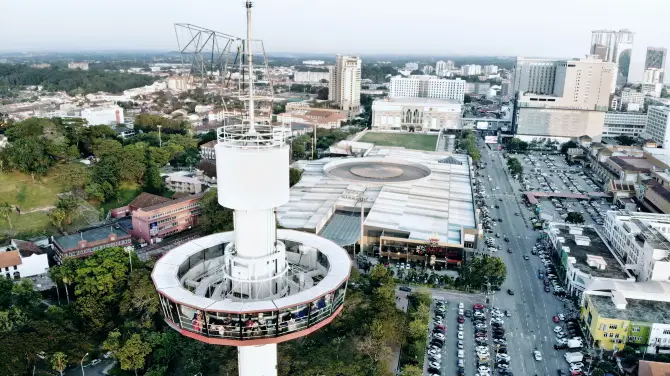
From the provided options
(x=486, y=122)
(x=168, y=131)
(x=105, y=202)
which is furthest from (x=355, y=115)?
(x=105, y=202)

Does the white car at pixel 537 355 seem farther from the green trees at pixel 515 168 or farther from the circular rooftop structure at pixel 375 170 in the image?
the green trees at pixel 515 168

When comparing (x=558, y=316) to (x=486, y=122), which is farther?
(x=486, y=122)

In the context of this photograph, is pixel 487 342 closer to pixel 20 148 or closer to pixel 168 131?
pixel 20 148

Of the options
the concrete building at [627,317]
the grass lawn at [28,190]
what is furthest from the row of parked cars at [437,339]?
the grass lawn at [28,190]

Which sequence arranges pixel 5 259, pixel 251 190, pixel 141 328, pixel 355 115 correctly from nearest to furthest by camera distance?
pixel 251 190, pixel 141 328, pixel 5 259, pixel 355 115

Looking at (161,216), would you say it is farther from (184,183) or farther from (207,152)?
(207,152)

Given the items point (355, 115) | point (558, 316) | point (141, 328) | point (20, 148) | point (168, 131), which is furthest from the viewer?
point (355, 115)

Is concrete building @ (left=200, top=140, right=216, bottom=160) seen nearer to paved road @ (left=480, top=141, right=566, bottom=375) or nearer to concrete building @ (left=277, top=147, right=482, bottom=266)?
concrete building @ (left=277, top=147, right=482, bottom=266)
